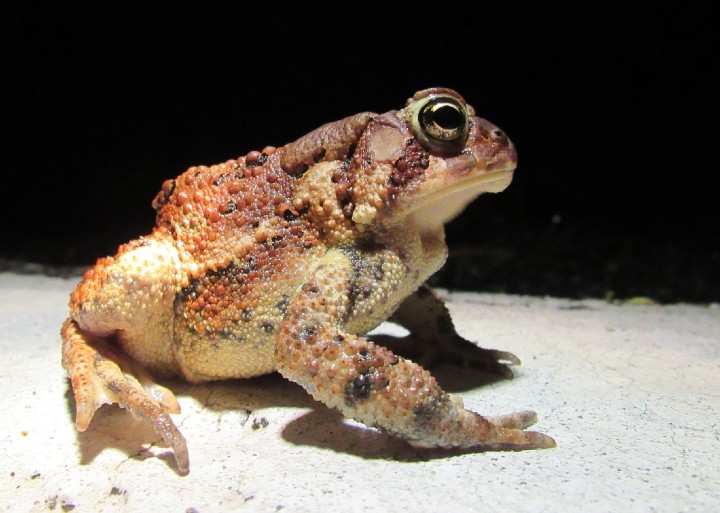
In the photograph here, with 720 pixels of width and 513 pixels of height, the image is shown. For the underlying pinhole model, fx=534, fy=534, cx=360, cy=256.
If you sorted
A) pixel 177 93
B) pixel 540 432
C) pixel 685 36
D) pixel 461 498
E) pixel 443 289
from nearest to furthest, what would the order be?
pixel 461 498 → pixel 540 432 → pixel 443 289 → pixel 685 36 → pixel 177 93

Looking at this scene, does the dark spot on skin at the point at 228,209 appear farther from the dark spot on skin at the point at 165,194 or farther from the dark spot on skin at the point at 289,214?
the dark spot on skin at the point at 165,194

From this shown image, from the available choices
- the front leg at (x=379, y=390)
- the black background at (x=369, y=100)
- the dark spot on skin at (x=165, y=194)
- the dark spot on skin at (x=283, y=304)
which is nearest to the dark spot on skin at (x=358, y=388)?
the front leg at (x=379, y=390)

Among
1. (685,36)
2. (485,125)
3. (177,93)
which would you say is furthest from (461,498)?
(177,93)

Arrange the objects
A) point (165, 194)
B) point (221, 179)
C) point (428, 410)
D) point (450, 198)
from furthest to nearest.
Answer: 1. point (165, 194)
2. point (221, 179)
3. point (450, 198)
4. point (428, 410)

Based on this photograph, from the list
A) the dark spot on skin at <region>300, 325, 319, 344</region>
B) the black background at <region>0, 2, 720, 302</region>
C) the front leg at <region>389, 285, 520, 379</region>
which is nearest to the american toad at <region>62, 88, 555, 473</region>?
the dark spot on skin at <region>300, 325, 319, 344</region>

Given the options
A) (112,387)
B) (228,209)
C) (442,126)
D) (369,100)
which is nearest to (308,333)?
(228,209)

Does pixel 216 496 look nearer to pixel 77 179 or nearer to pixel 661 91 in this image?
pixel 661 91

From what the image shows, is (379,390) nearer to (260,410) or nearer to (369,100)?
(260,410)

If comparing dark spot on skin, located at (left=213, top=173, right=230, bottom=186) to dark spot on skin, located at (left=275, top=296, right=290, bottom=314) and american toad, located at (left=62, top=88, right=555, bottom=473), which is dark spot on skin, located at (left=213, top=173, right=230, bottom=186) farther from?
dark spot on skin, located at (left=275, top=296, right=290, bottom=314)
